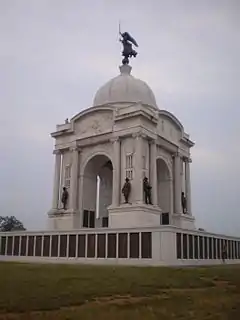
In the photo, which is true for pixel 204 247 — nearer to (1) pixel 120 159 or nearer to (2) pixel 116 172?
(2) pixel 116 172

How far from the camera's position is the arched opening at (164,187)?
37594mm

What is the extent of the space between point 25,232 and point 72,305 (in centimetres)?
2468

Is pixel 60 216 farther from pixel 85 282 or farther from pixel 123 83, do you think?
pixel 85 282

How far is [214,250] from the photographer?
30000 mm

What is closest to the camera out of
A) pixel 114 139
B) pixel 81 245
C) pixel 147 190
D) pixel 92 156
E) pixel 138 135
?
pixel 81 245

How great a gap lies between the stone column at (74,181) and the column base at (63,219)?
0.60m

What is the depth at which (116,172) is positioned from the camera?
33.2m

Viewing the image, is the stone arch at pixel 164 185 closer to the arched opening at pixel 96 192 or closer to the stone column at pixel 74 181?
the arched opening at pixel 96 192

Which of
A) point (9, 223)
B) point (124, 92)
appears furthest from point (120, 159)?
point (9, 223)

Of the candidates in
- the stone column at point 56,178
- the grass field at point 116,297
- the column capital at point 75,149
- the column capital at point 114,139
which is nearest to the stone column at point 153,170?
the column capital at point 114,139

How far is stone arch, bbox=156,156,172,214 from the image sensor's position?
3756 centimetres

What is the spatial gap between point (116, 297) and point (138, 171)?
21.6 meters

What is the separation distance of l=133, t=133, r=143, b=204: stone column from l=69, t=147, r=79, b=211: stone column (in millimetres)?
7057

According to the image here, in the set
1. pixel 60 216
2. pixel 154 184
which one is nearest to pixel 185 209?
pixel 154 184
